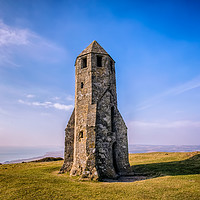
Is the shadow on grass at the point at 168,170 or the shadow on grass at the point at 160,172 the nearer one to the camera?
the shadow on grass at the point at 160,172

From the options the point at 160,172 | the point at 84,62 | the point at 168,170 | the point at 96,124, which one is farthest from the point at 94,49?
the point at 168,170

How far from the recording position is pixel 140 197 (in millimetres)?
7922

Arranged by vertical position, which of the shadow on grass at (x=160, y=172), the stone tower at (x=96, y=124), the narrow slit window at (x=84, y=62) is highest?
the narrow slit window at (x=84, y=62)

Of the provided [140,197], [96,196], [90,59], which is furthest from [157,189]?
[90,59]

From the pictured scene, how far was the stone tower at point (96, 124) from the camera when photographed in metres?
13.6

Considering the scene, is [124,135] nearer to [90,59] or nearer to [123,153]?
[123,153]

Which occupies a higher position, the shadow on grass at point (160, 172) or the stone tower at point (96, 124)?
the stone tower at point (96, 124)

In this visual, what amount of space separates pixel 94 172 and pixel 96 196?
4.46m

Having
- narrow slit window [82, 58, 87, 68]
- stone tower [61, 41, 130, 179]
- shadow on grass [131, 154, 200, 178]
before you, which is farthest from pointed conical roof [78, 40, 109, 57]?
shadow on grass [131, 154, 200, 178]

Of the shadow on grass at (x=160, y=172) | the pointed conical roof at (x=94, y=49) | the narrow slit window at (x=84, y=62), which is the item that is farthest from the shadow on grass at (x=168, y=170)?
the pointed conical roof at (x=94, y=49)

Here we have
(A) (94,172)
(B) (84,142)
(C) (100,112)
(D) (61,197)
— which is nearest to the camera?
(D) (61,197)

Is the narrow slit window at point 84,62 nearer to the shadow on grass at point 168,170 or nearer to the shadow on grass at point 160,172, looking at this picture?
the shadow on grass at point 160,172

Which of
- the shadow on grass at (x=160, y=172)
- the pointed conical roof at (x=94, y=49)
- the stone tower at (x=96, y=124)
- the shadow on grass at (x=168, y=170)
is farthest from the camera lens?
the pointed conical roof at (x=94, y=49)

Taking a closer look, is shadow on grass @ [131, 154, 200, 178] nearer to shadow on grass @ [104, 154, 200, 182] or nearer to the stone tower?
shadow on grass @ [104, 154, 200, 182]
